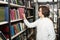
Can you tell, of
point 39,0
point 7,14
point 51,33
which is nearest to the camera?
point 7,14

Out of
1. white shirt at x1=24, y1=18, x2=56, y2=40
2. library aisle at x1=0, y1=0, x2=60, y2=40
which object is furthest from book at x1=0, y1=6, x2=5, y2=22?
white shirt at x1=24, y1=18, x2=56, y2=40

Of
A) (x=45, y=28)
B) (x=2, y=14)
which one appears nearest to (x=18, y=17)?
(x=45, y=28)

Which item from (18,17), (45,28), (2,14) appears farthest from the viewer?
(18,17)

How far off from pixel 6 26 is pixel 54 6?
352 cm

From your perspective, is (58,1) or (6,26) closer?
(6,26)

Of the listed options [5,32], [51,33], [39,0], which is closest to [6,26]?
[5,32]

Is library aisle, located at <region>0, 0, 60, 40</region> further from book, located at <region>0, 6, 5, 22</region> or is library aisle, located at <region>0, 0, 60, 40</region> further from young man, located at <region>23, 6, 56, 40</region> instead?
young man, located at <region>23, 6, 56, 40</region>

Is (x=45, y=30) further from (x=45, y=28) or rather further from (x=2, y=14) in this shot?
(x=2, y=14)

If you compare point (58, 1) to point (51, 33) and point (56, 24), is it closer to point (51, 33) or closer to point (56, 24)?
point (56, 24)

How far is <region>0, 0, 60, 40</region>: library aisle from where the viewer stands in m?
2.74

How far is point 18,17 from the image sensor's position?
3.64m

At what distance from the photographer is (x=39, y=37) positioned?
305cm

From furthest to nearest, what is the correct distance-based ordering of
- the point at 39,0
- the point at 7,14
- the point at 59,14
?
the point at 39,0, the point at 59,14, the point at 7,14

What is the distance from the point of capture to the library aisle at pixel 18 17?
2744 mm
